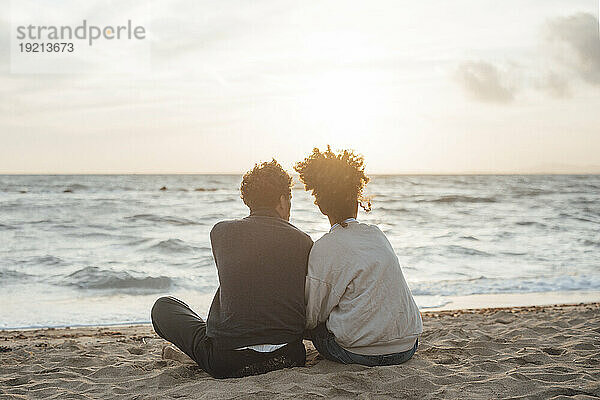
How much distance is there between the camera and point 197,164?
1292 inches

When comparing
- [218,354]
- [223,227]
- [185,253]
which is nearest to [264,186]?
[223,227]

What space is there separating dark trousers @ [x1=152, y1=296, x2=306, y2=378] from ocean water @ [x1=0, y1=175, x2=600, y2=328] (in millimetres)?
2709

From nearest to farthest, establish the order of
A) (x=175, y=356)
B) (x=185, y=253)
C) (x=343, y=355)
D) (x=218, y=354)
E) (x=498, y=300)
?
1. (x=218, y=354)
2. (x=343, y=355)
3. (x=175, y=356)
4. (x=498, y=300)
5. (x=185, y=253)

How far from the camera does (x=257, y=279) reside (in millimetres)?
3391

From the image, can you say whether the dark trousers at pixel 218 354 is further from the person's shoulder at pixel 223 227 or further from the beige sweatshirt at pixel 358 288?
the person's shoulder at pixel 223 227

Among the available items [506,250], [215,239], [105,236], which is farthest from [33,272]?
[506,250]

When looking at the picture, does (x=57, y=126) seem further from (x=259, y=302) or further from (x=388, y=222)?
(x=259, y=302)

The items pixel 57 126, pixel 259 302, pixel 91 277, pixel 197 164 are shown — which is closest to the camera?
pixel 259 302

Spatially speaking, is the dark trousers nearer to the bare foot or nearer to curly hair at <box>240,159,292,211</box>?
the bare foot

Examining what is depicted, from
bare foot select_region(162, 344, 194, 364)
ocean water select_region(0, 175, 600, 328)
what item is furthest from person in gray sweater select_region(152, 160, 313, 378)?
ocean water select_region(0, 175, 600, 328)

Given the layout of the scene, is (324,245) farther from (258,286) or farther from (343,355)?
(343,355)

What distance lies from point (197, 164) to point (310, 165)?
29777mm

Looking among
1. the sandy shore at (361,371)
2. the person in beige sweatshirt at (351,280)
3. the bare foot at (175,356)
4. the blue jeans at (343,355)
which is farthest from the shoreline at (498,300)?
the person in beige sweatshirt at (351,280)

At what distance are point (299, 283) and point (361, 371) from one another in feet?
2.04
